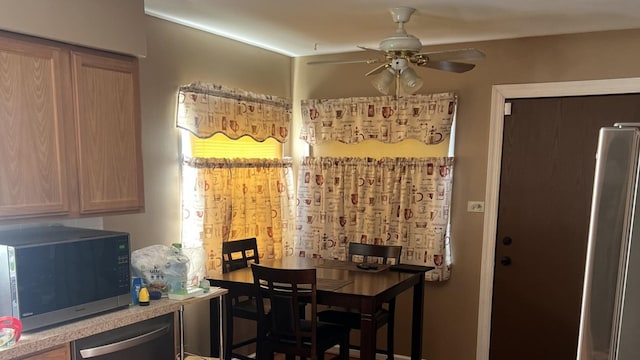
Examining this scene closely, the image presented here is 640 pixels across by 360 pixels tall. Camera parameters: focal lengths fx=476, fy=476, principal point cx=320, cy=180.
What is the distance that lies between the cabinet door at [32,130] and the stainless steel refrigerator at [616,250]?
1.99m

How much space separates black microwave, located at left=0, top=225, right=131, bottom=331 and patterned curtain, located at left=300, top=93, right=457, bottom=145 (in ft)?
7.35

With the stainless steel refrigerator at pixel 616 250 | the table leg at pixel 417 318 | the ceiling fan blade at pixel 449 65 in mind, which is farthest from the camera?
the table leg at pixel 417 318

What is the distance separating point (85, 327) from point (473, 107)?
2.95m

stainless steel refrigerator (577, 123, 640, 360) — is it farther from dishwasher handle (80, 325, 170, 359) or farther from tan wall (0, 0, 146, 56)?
tan wall (0, 0, 146, 56)

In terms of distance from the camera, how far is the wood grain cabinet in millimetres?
1873

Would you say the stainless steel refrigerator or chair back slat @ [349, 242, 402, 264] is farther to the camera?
chair back slat @ [349, 242, 402, 264]

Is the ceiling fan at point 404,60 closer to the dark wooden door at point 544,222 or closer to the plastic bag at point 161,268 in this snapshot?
the dark wooden door at point 544,222

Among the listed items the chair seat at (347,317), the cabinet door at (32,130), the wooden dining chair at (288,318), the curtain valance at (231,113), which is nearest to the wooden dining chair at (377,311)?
the chair seat at (347,317)

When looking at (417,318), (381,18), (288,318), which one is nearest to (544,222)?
(417,318)

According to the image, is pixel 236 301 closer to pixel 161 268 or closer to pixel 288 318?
pixel 288 318

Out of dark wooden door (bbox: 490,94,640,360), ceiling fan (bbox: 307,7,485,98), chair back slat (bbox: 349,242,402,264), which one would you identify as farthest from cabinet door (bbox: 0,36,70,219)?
dark wooden door (bbox: 490,94,640,360)

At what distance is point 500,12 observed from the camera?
109 inches

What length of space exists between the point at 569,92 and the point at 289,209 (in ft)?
7.62

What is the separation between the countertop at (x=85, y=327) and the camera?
5.67 feet
